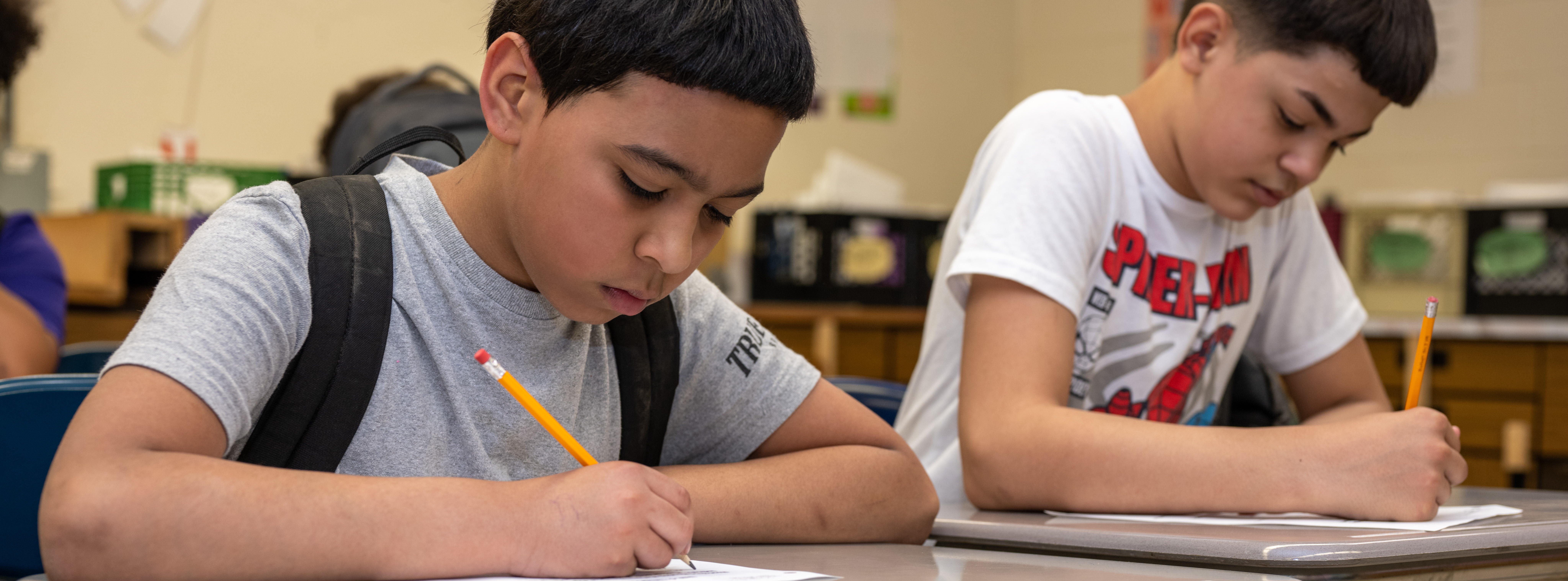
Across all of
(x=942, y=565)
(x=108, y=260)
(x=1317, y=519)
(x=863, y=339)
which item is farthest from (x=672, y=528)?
(x=863, y=339)

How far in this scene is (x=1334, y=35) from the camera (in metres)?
1.17

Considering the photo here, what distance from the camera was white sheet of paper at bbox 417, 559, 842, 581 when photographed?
0.65m

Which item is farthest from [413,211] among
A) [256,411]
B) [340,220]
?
[256,411]

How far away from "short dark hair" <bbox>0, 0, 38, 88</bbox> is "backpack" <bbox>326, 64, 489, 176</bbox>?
49 cm

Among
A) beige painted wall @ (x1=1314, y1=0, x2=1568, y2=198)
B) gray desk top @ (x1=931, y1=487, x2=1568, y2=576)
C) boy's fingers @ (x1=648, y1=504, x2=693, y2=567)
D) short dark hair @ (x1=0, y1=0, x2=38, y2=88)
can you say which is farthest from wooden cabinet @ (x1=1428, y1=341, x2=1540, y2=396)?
short dark hair @ (x1=0, y1=0, x2=38, y2=88)

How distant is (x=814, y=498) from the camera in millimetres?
926

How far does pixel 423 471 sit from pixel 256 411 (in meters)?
0.13

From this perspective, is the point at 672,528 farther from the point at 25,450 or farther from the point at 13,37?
the point at 13,37

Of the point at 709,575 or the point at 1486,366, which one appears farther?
the point at 1486,366

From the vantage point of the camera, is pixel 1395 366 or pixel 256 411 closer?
pixel 256 411

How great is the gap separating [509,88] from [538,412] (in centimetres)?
Result: 24

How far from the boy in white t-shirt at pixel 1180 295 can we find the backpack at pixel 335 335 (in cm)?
58

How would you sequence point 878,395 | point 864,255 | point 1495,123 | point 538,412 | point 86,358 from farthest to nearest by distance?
point 1495,123
point 864,255
point 86,358
point 878,395
point 538,412

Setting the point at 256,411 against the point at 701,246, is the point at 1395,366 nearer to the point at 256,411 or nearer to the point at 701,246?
the point at 701,246
